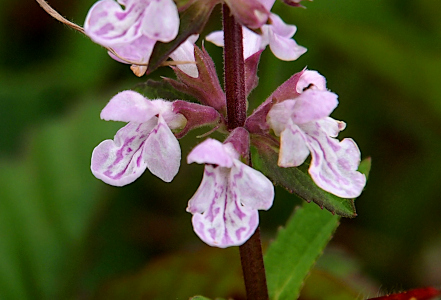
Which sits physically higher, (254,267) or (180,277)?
(254,267)


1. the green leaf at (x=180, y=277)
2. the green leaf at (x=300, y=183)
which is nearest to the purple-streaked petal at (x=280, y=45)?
the green leaf at (x=300, y=183)

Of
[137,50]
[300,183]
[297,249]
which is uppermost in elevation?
[137,50]

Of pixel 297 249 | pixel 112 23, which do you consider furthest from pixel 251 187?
pixel 297 249

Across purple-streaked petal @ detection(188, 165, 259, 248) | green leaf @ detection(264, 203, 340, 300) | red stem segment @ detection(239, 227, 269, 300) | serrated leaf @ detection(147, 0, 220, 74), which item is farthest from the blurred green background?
serrated leaf @ detection(147, 0, 220, 74)

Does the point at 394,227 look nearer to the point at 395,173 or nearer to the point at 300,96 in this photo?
the point at 395,173

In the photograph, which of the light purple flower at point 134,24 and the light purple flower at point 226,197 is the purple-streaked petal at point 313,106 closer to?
the light purple flower at point 226,197

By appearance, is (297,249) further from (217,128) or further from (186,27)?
(186,27)

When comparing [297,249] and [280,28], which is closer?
[280,28]
